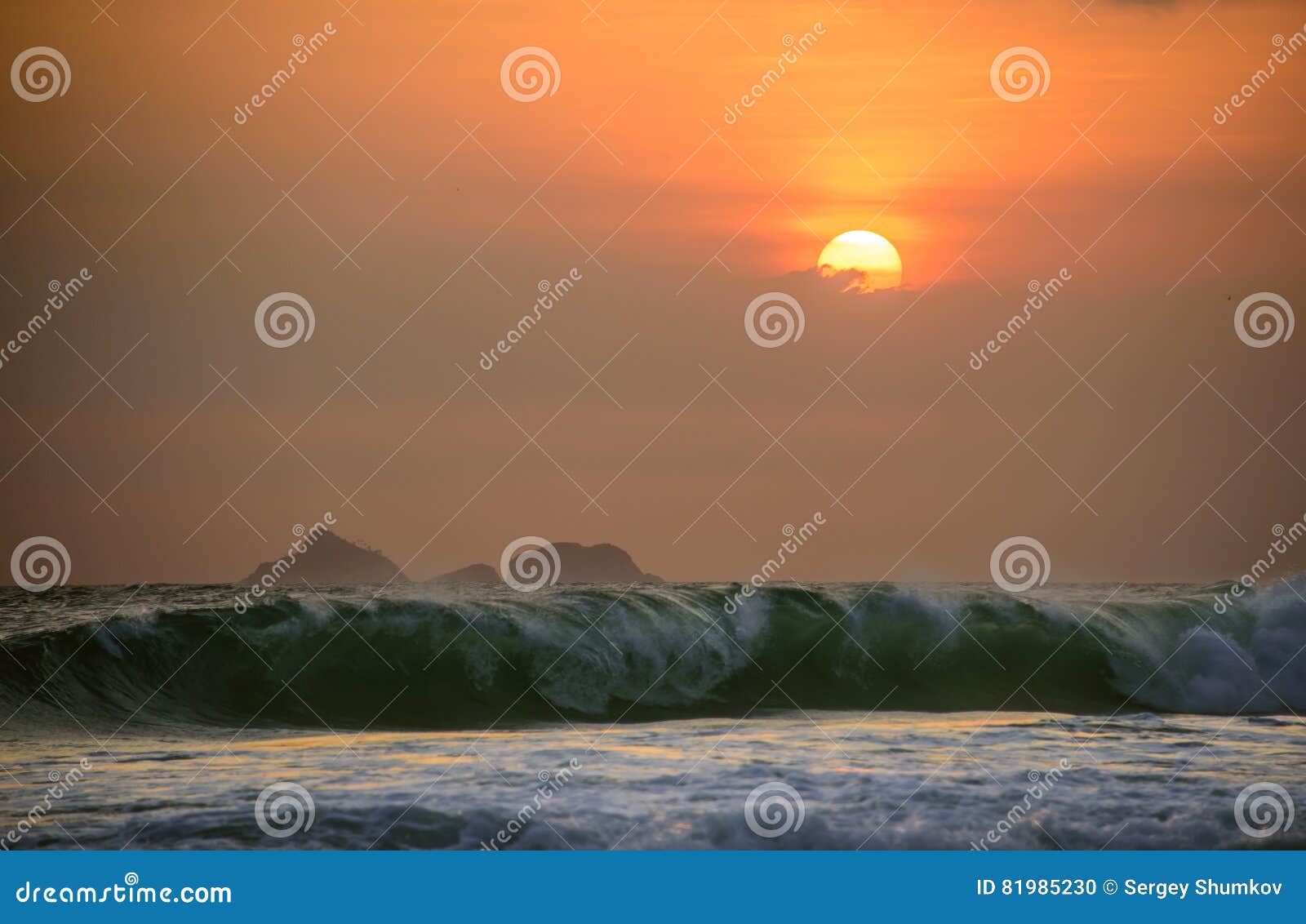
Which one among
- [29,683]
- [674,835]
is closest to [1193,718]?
[674,835]

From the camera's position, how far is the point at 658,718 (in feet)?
60.6

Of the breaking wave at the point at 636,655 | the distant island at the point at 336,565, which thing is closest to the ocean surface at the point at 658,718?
the breaking wave at the point at 636,655

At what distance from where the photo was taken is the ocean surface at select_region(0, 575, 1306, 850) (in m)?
10.7

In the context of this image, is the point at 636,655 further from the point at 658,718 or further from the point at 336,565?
the point at 336,565

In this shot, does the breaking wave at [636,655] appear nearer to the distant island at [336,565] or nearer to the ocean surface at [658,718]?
the ocean surface at [658,718]

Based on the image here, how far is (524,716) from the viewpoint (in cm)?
1886

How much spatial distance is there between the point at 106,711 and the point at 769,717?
9611mm

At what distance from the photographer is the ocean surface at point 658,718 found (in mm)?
10711

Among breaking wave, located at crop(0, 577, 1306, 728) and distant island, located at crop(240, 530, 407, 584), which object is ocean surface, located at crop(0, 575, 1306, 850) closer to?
breaking wave, located at crop(0, 577, 1306, 728)

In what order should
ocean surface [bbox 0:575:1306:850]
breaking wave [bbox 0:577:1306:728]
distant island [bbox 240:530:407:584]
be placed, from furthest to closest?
distant island [bbox 240:530:407:584], breaking wave [bbox 0:577:1306:728], ocean surface [bbox 0:575:1306:850]

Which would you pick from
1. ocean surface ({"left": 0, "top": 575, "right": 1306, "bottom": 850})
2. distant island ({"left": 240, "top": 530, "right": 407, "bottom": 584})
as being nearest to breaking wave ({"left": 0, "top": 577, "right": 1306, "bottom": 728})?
ocean surface ({"left": 0, "top": 575, "right": 1306, "bottom": 850})

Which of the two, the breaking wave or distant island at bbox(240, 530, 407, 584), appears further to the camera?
distant island at bbox(240, 530, 407, 584)

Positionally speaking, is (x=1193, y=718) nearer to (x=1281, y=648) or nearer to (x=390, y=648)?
(x=1281, y=648)

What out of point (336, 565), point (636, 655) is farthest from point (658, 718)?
point (336, 565)
